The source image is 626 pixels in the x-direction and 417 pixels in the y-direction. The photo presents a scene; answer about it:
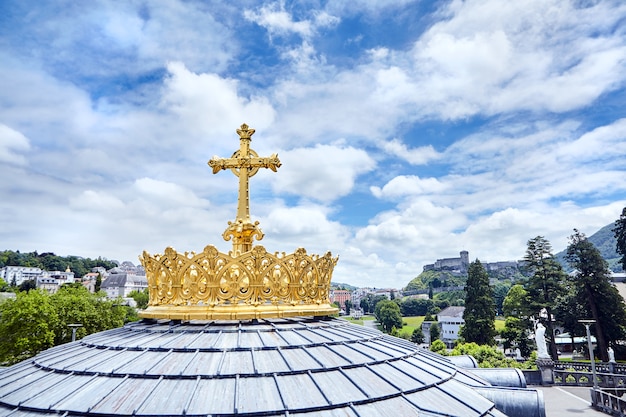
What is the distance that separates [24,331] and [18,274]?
561 feet

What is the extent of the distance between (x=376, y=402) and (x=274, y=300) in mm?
2565

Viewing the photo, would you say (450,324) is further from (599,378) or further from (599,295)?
(599,378)

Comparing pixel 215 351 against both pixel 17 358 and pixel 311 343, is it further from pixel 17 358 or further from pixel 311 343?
pixel 17 358

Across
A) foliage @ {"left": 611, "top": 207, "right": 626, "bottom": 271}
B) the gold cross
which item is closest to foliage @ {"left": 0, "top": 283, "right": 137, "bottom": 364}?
the gold cross

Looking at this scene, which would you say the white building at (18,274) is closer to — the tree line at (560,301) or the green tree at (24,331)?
the green tree at (24,331)

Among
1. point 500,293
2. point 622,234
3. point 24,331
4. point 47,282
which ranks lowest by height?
point 500,293

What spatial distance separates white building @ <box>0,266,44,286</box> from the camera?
528ft

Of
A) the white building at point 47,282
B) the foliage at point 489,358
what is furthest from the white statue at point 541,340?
the white building at point 47,282

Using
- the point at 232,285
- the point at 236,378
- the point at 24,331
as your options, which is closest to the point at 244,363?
the point at 236,378

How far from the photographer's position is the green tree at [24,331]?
33.8 m

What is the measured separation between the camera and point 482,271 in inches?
2483

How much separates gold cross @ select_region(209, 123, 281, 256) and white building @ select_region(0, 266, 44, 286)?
187 metres

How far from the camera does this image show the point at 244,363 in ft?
16.9

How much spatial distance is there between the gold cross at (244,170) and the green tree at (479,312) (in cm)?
5836
